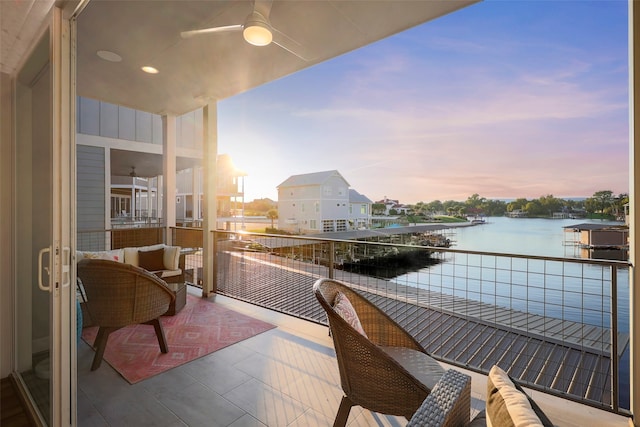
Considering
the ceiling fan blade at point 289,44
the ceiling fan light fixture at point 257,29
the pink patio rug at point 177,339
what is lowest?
the pink patio rug at point 177,339

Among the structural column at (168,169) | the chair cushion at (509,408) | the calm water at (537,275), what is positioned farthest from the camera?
the structural column at (168,169)

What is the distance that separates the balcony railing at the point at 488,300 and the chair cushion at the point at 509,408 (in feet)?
5.66

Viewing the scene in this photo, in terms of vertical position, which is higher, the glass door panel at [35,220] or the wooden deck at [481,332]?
the glass door panel at [35,220]

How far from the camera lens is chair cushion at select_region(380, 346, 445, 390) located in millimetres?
1402

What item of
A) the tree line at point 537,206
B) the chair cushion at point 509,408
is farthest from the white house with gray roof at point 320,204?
the chair cushion at point 509,408

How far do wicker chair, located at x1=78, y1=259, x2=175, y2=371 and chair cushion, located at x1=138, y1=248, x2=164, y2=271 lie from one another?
5.76ft

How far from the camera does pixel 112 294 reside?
228 cm

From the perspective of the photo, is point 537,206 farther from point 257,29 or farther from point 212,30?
point 212,30

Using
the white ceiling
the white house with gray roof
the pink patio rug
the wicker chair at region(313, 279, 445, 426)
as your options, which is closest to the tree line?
the wicker chair at region(313, 279, 445, 426)

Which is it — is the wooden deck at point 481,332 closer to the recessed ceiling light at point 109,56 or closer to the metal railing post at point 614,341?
the metal railing post at point 614,341

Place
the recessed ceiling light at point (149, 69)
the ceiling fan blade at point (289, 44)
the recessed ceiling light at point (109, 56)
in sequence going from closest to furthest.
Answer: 1. the ceiling fan blade at point (289, 44)
2. the recessed ceiling light at point (109, 56)
3. the recessed ceiling light at point (149, 69)

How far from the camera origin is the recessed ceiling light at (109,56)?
311cm

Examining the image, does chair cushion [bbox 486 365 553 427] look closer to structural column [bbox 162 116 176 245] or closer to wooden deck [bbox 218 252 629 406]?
wooden deck [bbox 218 252 629 406]

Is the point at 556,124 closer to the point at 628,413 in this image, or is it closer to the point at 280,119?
the point at 628,413
